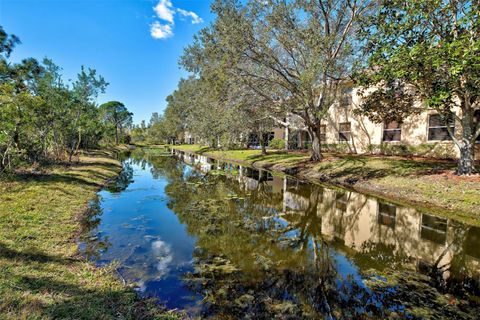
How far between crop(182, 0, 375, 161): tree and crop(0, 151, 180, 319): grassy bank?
11.5 metres

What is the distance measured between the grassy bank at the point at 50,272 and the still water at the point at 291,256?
16.8 inches

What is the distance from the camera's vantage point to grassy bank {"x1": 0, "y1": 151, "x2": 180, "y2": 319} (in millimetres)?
3273

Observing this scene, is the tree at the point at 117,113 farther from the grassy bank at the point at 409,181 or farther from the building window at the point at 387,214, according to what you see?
the building window at the point at 387,214

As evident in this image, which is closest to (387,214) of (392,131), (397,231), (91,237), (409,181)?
(397,231)

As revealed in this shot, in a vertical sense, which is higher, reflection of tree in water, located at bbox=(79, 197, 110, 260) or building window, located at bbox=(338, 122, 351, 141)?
building window, located at bbox=(338, 122, 351, 141)

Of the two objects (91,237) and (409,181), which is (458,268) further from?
(91,237)

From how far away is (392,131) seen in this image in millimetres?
19688

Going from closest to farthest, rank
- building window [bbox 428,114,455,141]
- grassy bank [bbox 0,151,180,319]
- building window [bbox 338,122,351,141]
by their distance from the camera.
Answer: grassy bank [bbox 0,151,180,319] < building window [bbox 428,114,455,141] < building window [bbox 338,122,351,141]

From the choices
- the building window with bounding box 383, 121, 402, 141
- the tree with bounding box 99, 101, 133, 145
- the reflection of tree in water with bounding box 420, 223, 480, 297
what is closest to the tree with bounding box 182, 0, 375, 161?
the building window with bounding box 383, 121, 402, 141

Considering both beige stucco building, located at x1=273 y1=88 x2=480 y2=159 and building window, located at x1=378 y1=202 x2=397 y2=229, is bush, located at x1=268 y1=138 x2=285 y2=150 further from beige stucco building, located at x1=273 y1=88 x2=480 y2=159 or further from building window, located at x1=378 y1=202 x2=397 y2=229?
building window, located at x1=378 y1=202 x2=397 y2=229

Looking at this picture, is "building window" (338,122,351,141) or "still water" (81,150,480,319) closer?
"still water" (81,150,480,319)

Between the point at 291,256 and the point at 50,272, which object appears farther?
the point at 291,256

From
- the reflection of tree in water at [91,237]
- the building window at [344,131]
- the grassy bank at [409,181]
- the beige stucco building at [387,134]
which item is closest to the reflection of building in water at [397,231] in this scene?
the grassy bank at [409,181]

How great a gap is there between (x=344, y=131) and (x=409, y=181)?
494 inches
